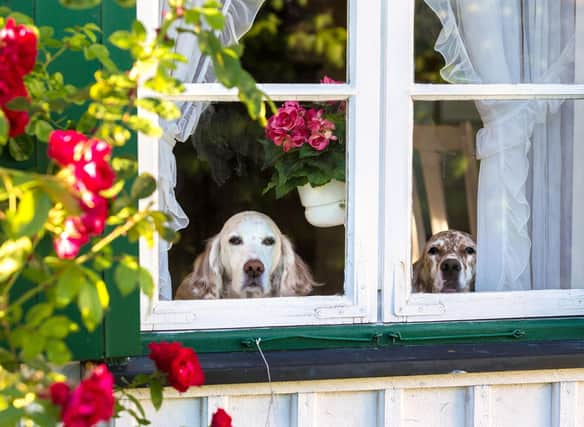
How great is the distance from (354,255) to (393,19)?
652 millimetres

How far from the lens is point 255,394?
3039mm

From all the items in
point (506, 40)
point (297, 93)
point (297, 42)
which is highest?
point (297, 42)

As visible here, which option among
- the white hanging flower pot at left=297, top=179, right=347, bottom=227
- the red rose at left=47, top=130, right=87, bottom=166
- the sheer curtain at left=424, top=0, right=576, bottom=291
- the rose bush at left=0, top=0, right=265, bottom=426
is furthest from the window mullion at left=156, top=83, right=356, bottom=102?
the red rose at left=47, top=130, right=87, bottom=166

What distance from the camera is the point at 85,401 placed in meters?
1.87

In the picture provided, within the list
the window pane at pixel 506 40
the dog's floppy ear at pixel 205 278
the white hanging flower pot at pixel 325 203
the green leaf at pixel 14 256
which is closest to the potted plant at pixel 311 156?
the white hanging flower pot at pixel 325 203

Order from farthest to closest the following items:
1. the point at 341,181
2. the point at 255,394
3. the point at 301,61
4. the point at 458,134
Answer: the point at 301,61, the point at 458,134, the point at 341,181, the point at 255,394

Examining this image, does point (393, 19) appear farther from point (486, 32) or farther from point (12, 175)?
point (12, 175)

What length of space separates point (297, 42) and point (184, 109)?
3.12m

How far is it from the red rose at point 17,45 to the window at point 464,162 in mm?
915

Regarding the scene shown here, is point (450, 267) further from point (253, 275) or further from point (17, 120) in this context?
point (17, 120)

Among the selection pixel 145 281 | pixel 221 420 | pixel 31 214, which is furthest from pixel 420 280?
pixel 31 214

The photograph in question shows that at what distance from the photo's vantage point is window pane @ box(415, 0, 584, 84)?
3359 mm

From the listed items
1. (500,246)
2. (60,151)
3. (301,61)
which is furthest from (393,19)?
(301,61)

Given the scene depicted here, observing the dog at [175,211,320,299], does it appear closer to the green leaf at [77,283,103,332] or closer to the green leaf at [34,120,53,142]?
the green leaf at [34,120,53,142]
